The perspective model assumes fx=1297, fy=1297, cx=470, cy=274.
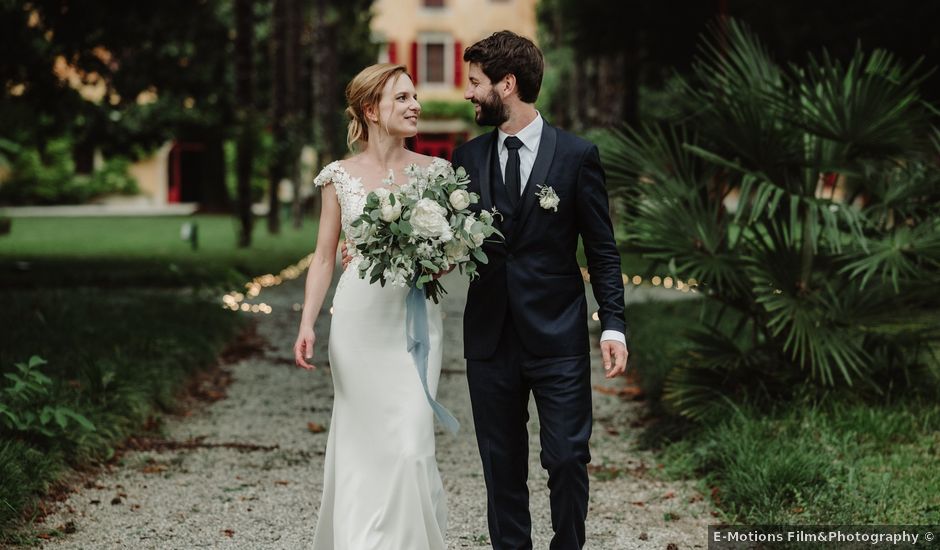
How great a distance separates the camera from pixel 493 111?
4.38m

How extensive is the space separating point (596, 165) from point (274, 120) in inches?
962

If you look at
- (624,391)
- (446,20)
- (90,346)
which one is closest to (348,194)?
(90,346)

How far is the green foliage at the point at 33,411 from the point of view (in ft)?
20.2

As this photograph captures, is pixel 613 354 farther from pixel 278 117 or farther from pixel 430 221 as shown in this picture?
pixel 278 117

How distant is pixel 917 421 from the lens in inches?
283

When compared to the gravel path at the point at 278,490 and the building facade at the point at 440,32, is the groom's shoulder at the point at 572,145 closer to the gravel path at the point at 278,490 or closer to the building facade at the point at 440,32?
the gravel path at the point at 278,490

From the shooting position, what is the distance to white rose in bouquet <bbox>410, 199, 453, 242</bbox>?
4.28 m

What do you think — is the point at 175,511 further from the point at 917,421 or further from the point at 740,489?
the point at 917,421

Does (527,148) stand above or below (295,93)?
above

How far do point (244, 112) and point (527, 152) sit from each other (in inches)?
791

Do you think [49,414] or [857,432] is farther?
[857,432]

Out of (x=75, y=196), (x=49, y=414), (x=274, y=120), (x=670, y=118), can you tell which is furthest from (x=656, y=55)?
(x=75, y=196)

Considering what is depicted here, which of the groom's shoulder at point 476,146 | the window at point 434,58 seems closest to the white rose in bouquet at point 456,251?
the groom's shoulder at point 476,146

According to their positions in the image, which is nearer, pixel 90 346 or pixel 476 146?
pixel 476 146
